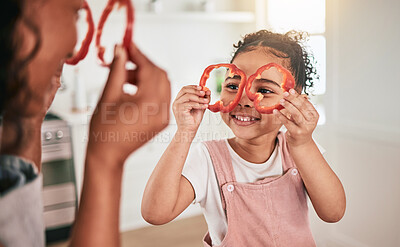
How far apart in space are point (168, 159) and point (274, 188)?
0.28 m

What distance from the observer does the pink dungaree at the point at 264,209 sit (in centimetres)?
89

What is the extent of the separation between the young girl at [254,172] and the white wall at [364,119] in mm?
464

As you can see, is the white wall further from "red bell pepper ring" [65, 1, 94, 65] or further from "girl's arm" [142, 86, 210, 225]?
"red bell pepper ring" [65, 1, 94, 65]

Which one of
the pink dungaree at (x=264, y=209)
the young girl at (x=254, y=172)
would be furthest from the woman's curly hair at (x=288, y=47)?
the pink dungaree at (x=264, y=209)

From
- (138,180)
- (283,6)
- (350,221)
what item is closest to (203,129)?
(283,6)

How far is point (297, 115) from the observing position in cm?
78

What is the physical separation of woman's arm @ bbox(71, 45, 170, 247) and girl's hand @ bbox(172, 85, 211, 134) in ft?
1.16

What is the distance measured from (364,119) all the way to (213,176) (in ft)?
2.56

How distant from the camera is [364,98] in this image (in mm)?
1419

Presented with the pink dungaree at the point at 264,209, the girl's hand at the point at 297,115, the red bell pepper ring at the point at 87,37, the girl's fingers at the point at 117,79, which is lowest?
the pink dungaree at the point at 264,209

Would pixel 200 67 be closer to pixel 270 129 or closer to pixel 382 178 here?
pixel 382 178

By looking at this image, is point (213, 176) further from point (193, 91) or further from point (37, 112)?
point (37, 112)

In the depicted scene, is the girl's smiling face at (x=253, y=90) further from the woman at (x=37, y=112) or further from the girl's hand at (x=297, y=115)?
the woman at (x=37, y=112)

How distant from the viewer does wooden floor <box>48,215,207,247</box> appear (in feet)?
7.26
